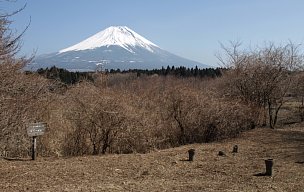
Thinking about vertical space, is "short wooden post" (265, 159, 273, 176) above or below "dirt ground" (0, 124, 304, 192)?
above

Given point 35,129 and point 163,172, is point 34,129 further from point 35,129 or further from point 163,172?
point 163,172

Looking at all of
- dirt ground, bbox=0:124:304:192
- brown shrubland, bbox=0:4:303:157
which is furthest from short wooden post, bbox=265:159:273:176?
brown shrubland, bbox=0:4:303:157

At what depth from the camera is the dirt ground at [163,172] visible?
9.35 metres

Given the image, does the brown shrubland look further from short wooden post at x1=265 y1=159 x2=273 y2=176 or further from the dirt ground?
short wooden post at x1=265 y1=159 x2=273 y2=176

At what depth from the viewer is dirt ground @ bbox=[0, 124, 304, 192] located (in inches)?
368

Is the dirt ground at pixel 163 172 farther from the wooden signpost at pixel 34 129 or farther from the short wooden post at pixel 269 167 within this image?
the wooden signpost at pixel 34 129

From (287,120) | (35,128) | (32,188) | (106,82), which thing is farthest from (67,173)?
(287,120)

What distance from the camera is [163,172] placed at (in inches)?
433

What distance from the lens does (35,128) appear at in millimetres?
12562

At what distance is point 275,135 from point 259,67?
6287 mm

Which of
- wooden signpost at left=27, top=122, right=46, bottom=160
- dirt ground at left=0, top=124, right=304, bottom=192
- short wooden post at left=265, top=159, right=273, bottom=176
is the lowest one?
dirt ground at left=0, top=124, right=304, bottom=192

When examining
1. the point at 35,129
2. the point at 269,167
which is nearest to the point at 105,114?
the point at 35,129

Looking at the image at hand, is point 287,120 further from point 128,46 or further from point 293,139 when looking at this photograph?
point 128,46

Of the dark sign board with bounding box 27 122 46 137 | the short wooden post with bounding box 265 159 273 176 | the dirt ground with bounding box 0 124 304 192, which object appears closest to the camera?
the dirt ground with bounding box 0 124 304 192
